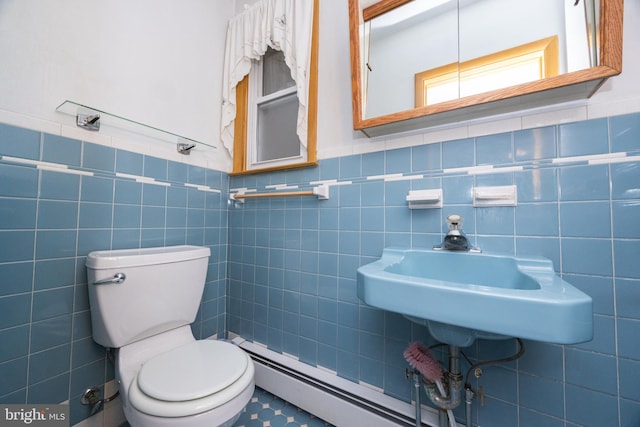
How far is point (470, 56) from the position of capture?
91cm

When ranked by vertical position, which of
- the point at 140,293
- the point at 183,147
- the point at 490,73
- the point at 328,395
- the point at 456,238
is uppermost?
the point at 490,73

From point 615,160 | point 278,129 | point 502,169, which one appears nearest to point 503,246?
point 502,169

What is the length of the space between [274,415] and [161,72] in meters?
1.87

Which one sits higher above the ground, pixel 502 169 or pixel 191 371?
pixel 502 169

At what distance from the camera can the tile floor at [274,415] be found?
1110 mm

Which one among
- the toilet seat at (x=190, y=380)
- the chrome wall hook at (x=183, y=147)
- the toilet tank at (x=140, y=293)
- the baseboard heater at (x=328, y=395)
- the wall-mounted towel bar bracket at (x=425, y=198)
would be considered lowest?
the baseboard heater at (x=328, y=395)

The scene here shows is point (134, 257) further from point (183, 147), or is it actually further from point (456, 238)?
point (456, 238)

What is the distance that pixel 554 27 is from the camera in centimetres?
79

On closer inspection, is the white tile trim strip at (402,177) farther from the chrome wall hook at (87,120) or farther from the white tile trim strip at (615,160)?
the chrome wall hook at (87,120)

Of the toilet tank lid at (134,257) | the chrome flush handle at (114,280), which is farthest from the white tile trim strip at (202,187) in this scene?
the chrome flush handle at (114,280)

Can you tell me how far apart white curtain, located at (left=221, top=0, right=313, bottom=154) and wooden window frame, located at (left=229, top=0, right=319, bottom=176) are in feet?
0.08

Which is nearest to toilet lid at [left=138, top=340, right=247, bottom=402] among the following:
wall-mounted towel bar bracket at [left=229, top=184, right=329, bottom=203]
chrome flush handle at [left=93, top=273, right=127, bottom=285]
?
chrome flush handle at [left=93, top=273, right=127, bottom=285]

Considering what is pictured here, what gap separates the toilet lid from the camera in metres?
0.74

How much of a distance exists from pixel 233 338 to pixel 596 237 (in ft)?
5.86
